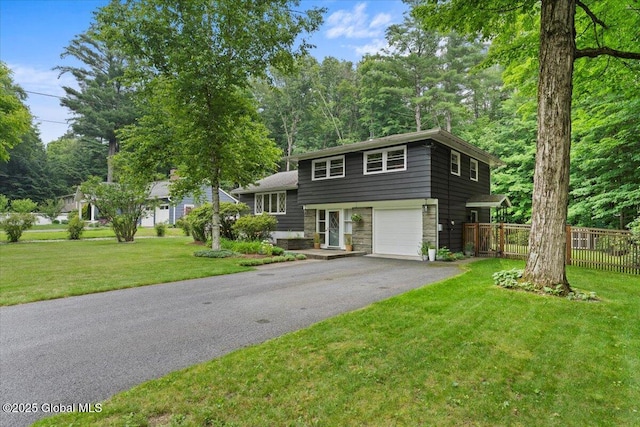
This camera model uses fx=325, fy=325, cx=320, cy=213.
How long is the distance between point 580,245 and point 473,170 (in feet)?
18.5

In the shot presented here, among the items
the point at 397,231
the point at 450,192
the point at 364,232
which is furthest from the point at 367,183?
the point at 450,192

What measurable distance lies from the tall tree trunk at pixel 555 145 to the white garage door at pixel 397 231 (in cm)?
669

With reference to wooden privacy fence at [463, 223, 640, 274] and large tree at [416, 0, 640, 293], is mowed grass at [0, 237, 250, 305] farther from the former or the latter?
wooden privacy fence at [463, 223, 640, 274]

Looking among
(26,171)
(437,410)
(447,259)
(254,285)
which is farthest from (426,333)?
(26,171)

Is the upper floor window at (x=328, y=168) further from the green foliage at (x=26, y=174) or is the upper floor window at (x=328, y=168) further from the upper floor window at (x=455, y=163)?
the green foliage at (x=26, y=174)

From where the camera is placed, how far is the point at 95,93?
114 feet

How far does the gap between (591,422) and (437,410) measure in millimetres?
1047

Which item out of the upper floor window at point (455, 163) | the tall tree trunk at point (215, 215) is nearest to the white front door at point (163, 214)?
the tall tree trunk at point (215, 215)

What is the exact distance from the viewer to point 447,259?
38.5 ft

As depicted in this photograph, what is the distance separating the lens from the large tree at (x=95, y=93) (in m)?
34.1

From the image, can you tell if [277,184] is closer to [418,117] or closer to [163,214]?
[418,117]

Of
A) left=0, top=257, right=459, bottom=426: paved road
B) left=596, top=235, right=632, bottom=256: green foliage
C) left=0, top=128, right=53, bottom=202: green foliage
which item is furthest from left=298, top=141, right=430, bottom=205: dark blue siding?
left=0, top=128, right=53, bottom=202: green foliage

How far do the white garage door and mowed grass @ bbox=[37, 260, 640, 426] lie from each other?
26.4ft

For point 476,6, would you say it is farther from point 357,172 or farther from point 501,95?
point 501,95
